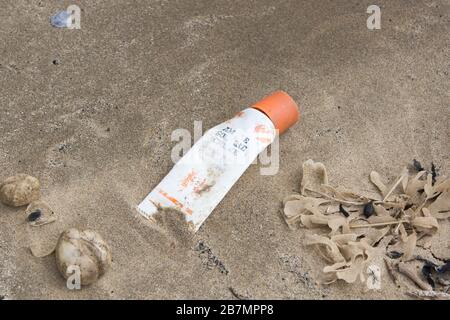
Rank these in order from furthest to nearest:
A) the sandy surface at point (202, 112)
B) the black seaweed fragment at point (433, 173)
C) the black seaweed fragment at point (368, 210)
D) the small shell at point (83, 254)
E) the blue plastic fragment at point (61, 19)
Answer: the blue plastic fragment at point (61, 19), the black seaweed fragment at point (433, 173), the black seaweed fragment at point (368, 210), the sandy surface at point (202, 112), the small shell at point (83, 254)

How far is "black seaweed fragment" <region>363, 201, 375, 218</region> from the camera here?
200 centimetres

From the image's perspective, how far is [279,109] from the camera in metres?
2.04

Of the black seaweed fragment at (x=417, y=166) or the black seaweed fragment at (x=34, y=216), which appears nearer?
the black seaweed fragment at (x=34, y=216)

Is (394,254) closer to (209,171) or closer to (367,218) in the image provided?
(367,218)

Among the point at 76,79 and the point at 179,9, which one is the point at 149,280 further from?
the point at 179,9

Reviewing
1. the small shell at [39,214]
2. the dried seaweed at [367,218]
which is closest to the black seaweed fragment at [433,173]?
the dried seaweed at [367,218]

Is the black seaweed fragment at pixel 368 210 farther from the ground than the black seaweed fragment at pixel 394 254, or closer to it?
farther from the ground

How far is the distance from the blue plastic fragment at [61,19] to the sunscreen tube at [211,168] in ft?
2.62

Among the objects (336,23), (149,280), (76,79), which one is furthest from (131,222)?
(336,23)

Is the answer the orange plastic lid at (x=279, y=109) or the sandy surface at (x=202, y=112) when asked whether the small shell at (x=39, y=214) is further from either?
the orange plastic lid at (x=279, y=109)

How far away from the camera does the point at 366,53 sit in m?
2.45

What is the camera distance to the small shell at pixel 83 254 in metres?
1.74

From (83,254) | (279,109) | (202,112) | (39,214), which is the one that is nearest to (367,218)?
(279,109)

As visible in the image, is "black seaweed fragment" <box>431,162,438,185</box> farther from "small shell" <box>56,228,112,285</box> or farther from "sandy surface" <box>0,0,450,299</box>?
"small shell" <box>56,228,112,285</box>
